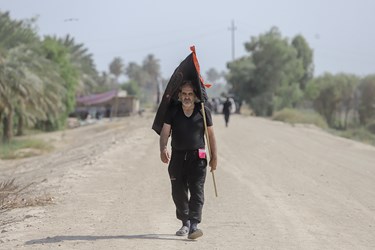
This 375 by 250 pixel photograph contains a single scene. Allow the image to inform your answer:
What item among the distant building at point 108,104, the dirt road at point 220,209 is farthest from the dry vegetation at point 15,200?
the distant building at point 108,104

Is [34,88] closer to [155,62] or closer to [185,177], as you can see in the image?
[185,177]

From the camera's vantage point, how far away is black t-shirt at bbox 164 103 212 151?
24.5 ft

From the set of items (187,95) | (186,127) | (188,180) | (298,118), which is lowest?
(298,118)

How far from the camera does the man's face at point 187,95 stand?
7395mm

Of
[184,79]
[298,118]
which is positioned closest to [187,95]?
[184,79]

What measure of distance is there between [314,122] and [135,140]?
27286 mm

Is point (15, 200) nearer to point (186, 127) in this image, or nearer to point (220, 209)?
point (220, 209)

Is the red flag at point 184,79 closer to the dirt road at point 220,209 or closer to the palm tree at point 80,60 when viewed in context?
the dirt road at point 220,209

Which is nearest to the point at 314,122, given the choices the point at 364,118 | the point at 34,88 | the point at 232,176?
the point at 364,118

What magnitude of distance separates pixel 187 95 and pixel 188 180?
3.42 ft

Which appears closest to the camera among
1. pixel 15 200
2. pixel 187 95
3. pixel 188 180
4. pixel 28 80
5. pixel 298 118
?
pixel 187 95

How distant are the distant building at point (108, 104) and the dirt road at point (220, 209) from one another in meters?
59.8

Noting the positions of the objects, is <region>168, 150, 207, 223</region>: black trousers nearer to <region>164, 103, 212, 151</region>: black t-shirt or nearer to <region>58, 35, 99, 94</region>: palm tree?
<region>164, 103, 212, 151</region>: black t-shirt

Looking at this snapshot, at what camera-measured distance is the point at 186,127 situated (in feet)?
24.5
